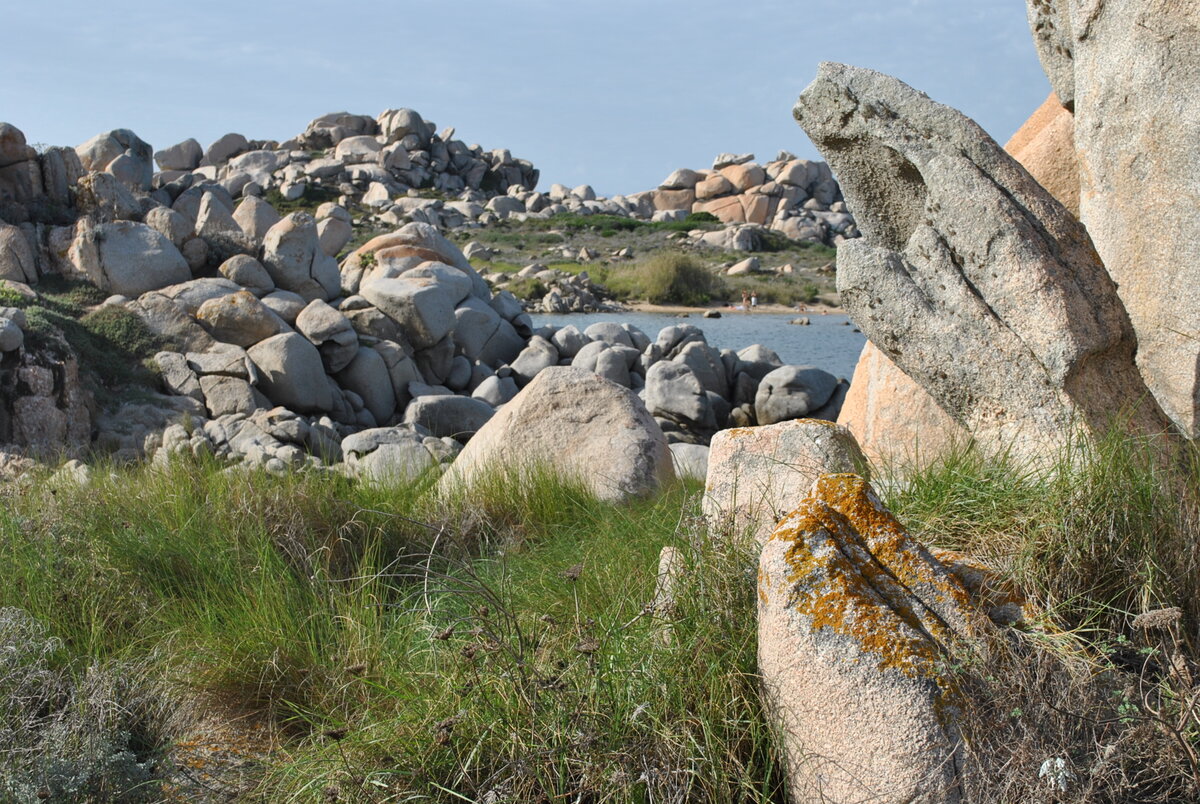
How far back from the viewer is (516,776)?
320 centimetres

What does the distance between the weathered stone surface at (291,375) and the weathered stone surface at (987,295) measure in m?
10.6

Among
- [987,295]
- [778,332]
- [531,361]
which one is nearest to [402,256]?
[531,361]

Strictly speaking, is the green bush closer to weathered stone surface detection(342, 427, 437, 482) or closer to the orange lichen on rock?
weathered stone surface detection(342, 427, 437, 482)

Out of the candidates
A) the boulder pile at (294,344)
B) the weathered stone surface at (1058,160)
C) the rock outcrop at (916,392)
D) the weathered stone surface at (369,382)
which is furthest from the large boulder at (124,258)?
the weathered stone surface at (1058,160)

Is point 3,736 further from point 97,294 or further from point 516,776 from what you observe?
point 97,294

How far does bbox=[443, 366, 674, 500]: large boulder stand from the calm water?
1329cm

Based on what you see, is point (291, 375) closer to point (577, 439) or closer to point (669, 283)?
point (577, 439)

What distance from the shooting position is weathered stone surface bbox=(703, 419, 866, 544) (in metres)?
4.65

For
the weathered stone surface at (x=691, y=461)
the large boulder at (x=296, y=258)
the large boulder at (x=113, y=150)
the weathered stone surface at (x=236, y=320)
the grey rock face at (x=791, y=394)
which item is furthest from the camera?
the large boulder at (x=113, y=150)

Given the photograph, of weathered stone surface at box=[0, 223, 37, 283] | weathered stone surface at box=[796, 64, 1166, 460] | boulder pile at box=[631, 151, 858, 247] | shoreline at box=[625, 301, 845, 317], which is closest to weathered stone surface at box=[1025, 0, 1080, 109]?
weathered stone surface at box=[796, 64, 1166, 460]

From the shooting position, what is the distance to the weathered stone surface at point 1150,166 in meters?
5.47

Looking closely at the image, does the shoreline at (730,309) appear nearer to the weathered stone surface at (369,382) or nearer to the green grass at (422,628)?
the weathered stone surface at (369,382)

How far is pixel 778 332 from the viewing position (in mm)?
32469

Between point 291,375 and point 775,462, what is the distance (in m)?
11.1
